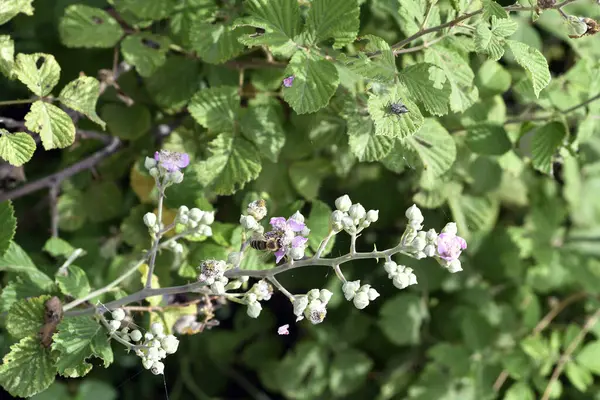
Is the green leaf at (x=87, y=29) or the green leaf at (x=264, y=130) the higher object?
the green leaf at (x=87, y=29)

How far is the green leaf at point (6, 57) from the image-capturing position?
1386mm

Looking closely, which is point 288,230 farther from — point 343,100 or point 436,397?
point 436,397

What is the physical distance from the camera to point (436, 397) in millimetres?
2232

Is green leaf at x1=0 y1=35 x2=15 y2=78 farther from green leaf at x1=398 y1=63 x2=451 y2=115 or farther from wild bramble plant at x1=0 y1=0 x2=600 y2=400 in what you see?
green leaf at x1=398 y1=63 x2=451 y2=115

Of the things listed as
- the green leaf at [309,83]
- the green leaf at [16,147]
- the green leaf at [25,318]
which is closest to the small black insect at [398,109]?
the green leaf at [309,83]

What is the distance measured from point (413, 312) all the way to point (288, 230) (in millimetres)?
1241

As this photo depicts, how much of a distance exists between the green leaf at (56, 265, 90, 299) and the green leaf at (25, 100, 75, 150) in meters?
0.29

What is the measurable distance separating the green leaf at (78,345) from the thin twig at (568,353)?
1.61 metres

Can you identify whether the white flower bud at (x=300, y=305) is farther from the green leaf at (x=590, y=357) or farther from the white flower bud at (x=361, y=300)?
the green leaf at (x=590, y=357)

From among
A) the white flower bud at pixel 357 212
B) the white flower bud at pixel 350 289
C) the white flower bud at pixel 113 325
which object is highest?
the white flower bud at pixel 357 212

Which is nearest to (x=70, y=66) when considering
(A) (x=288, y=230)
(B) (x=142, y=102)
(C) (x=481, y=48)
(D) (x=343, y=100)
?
(B) (x=142, y=102)

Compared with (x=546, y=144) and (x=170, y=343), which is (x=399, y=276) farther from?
(x=546, y=144)

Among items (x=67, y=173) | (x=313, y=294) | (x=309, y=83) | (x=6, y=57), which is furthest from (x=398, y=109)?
(x=67, y=173)

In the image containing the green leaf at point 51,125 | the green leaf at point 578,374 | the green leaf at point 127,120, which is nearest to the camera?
the green leaf at point 51,125
